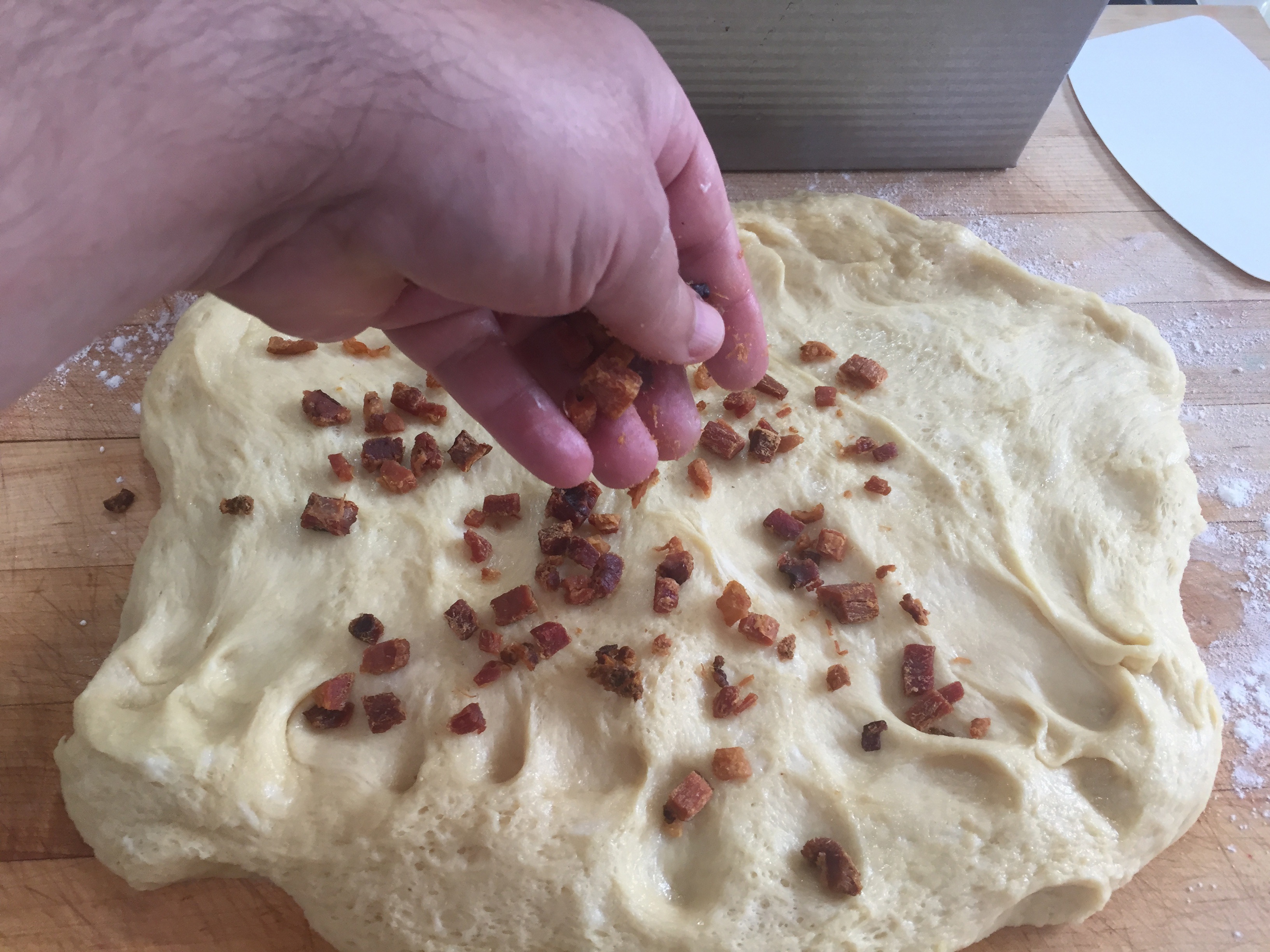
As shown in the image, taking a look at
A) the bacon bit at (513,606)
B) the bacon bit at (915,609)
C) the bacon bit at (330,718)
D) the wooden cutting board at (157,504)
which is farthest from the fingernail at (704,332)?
the wooden cutting board at (157,504)

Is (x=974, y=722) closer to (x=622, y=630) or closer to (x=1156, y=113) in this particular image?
(x=622, y=630)

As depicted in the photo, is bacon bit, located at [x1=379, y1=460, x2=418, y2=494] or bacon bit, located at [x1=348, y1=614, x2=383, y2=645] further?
bacon bit, located at [x1=379, y1=460, x2=418, y2=494]

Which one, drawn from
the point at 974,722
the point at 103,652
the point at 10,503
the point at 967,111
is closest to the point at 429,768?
the point at 103,652

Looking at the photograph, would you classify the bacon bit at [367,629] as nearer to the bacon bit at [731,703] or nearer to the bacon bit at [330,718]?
the bacon bit at [330,718]

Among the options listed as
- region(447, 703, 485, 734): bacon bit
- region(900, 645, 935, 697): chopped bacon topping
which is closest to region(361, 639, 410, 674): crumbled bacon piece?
region(447, 703, 485, 734): bacon bit

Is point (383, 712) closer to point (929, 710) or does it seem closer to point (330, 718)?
point (330, 718)

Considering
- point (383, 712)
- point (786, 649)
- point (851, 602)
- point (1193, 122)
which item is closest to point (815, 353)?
point (851, 602)

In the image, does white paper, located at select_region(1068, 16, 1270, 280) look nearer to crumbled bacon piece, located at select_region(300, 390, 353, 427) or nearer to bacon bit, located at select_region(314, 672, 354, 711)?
crumbled bacon piece, located at select_region(300, 390, 353, 427)
